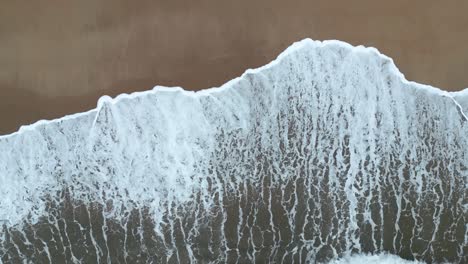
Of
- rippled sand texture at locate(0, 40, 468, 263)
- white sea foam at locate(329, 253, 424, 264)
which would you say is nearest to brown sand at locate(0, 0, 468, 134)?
rippled sand texture at locate(0, 40, 468, 263)

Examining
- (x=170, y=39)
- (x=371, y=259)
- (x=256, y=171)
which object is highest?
(x=170, y=39)

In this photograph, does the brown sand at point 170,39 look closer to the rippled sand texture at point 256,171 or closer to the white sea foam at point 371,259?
the rippled sand texture at point 256,171

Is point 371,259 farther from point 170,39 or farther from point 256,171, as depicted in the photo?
point 170,39

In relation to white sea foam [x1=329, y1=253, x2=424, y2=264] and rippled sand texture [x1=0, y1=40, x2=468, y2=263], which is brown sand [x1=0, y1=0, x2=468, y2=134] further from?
white sea foam [x1=329, y1=253, x2=424, y2=264]

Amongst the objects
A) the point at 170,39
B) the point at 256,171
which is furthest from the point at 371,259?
→ the point at 170,39

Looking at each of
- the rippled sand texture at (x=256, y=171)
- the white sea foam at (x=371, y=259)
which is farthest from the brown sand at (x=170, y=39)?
the white sea foam at (x=371, y=259)

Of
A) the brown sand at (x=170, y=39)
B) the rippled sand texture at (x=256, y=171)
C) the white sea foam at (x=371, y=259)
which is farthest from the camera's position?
the white sea foam at (x=371, y=259)
